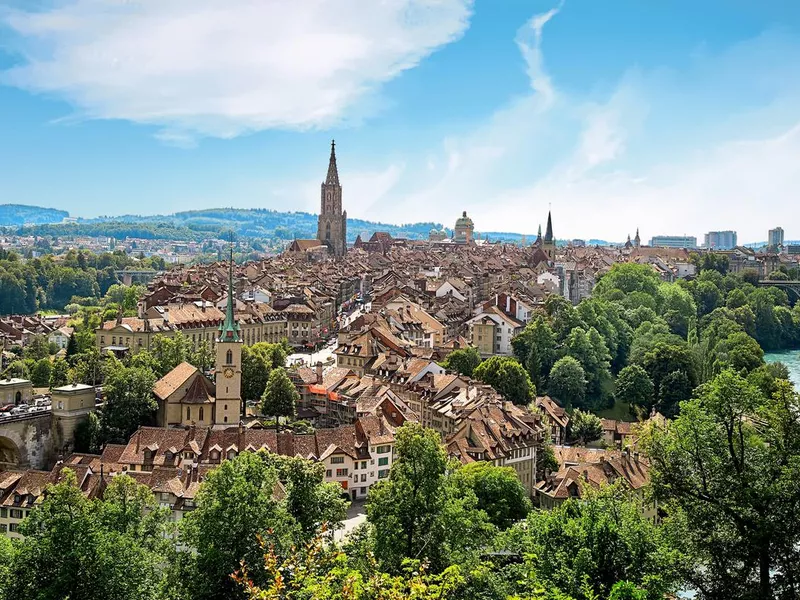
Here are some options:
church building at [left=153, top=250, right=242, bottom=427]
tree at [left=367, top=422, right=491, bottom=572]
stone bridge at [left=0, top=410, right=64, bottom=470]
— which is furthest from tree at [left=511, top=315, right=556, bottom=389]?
tree at [left=367, top=422, right=491, bottom=572]

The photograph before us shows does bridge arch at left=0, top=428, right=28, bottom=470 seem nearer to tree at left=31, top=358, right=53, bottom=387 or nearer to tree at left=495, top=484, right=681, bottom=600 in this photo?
tree at left=31, top=358, right=53, bottom=387

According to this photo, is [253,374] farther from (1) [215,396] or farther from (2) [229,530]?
(2) [229,530]

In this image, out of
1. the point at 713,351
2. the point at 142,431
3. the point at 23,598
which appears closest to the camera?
the point at 23,598

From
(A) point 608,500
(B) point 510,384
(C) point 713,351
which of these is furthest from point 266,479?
(C) point 713,351

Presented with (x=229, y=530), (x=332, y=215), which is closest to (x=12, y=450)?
(x=229, y=530)

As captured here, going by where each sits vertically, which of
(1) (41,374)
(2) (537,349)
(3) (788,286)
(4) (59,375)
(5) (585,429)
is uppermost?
(3) (788,286)

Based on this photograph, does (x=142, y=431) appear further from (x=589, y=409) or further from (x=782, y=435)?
(x=589, y=409)
